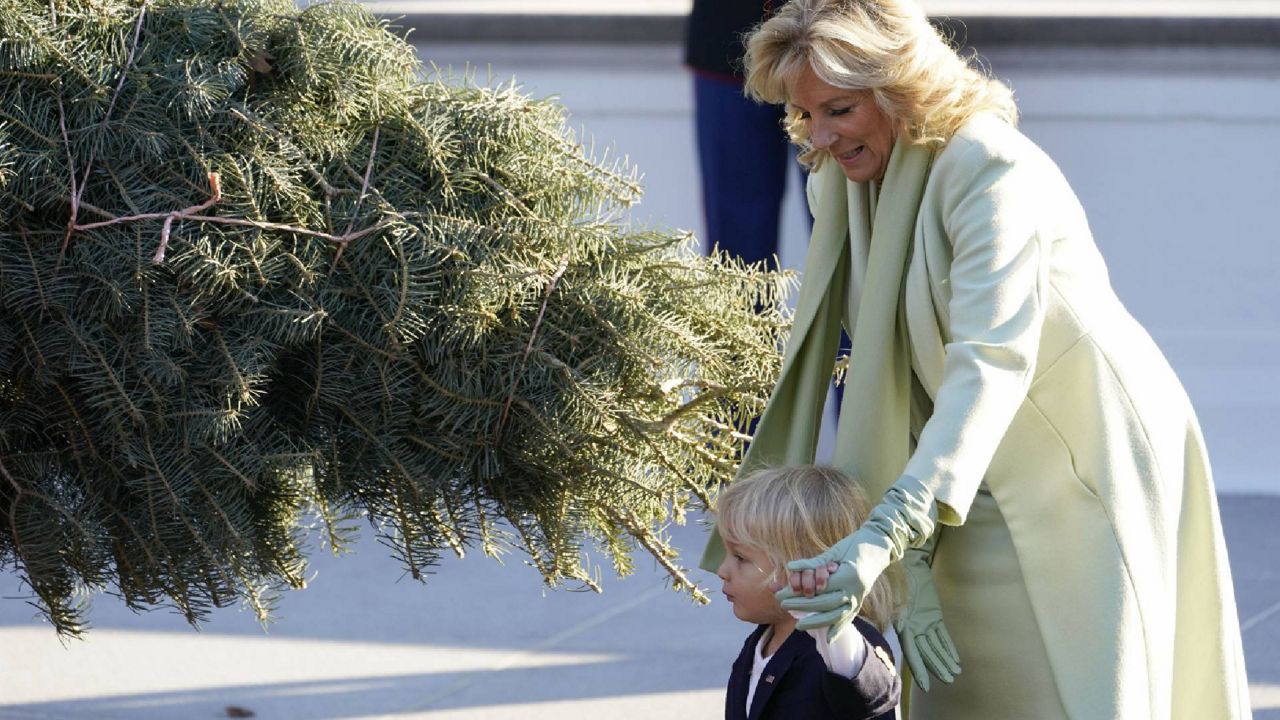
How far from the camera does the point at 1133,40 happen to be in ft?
15.9

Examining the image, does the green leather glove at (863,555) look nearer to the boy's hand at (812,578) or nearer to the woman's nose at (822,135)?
the boy's hand at (812,578)

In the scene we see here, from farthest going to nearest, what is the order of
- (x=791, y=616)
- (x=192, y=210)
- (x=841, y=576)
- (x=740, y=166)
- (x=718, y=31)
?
(x=740, y=166) → (x=718, y=31) → (x=791, y=616) → (x=192, y=210) → (x=841, y=576)

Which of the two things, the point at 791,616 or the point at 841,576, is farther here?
the point at 791,616

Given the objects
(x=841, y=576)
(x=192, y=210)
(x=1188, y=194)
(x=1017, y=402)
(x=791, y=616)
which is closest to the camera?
(x=841, y=576)

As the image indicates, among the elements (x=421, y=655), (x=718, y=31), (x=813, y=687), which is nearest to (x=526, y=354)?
(x=813, y=687)

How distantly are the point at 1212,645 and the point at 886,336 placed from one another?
0.53 metres

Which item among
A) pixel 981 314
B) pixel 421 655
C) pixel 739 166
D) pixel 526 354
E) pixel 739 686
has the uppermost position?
pixel 981 314

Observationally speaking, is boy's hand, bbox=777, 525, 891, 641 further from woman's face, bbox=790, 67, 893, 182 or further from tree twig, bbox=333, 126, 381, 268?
tree twig, bbox=333, 126, 381, 268

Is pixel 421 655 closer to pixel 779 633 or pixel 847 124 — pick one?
pixel 779 633

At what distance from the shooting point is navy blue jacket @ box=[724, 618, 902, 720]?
4.97ft

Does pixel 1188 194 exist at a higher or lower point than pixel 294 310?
lower

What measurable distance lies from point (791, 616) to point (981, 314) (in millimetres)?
420

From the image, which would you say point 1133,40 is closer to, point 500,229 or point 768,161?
point 768,161

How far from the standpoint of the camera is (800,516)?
1572 millimetres
